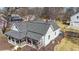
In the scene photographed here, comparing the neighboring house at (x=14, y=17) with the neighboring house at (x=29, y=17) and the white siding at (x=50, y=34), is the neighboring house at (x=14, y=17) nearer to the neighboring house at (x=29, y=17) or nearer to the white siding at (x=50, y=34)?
the neighboring house at (x=29, y=17)

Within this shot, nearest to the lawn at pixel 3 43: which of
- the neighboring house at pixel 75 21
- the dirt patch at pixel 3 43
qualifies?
the dirt patch at pixel 3 43

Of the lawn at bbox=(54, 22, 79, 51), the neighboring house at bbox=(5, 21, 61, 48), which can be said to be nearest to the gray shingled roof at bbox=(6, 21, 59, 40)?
the neighboring house at bbox=(5, 21, 61, 48)

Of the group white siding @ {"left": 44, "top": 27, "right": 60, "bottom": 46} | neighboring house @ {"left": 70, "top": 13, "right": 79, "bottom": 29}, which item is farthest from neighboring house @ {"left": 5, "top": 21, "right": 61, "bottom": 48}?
neighboring house @ {"left": 70, "top": 13, "right": 79, "bottom": 29}

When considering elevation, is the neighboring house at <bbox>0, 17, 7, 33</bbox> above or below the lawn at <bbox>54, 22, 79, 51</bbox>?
above

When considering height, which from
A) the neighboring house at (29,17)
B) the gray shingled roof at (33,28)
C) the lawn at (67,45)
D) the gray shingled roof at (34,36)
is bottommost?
the lawn at (67,45)

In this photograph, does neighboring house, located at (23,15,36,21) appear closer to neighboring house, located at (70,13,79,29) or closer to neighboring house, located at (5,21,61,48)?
neighboring house, located at (5,21,61,48)

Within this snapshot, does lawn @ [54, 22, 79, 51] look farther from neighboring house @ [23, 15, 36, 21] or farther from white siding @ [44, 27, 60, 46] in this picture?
neighboring house @ [23, 15, 36, 21]

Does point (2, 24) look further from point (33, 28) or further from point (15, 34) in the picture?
point (33, 28)

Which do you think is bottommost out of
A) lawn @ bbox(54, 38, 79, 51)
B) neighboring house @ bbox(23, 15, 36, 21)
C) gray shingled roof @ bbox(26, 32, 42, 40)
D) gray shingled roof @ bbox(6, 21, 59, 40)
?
lawn @ bbox(54, 38, 79, 51)
